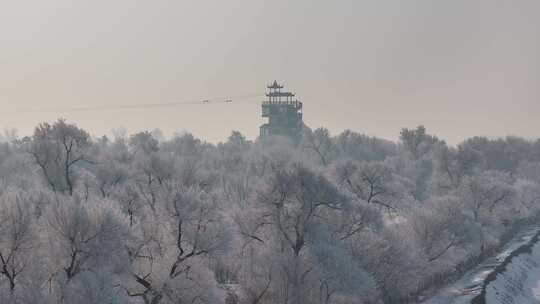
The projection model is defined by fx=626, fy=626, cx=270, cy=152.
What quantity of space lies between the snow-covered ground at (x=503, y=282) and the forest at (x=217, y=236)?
1939 mm

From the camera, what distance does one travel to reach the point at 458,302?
189ft

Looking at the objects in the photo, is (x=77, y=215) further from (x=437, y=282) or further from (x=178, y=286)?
(x=437, y=282)

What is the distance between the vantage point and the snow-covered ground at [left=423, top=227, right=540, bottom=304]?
59812 mm

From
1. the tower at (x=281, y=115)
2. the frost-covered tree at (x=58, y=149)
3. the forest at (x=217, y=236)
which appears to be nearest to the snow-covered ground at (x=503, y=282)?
the forest at (x=217, y=236)

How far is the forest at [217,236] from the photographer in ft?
132

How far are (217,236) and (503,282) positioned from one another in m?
35.2

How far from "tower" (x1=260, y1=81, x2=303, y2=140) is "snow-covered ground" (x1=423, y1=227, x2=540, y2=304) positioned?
88272 millimetres

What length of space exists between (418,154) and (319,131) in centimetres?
2639

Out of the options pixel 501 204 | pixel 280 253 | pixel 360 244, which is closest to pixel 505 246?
pixel 501 204

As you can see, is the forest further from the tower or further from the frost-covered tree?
the tower

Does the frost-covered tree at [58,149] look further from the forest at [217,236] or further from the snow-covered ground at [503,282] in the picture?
the snow-covered ground at [503,282]

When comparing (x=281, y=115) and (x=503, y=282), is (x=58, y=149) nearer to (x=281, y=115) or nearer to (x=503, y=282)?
(x=503, y=282)

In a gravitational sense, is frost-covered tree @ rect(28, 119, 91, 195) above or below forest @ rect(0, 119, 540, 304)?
above

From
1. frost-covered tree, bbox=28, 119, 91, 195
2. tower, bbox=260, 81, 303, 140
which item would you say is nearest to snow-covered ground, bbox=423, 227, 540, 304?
frost-covered tree, bbox=28, 119, 91, 195
